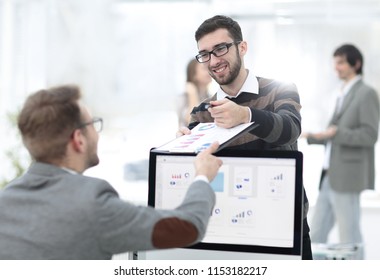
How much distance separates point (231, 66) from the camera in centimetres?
241

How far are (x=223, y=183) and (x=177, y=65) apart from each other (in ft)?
13.0

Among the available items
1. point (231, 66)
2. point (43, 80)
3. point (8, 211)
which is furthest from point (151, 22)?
point (8, 211)

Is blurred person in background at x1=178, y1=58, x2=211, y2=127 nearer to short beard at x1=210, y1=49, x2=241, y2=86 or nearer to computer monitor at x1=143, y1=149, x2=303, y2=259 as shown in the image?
short beard at x1=210, y1=49, x2=241, y2=86

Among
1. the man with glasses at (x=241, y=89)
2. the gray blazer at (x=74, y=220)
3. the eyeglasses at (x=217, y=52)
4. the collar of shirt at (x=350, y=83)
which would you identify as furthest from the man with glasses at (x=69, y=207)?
the collar of shirt at (x=350, y=83)

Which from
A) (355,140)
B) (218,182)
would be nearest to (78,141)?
(218,182)

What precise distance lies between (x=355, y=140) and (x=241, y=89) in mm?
2479

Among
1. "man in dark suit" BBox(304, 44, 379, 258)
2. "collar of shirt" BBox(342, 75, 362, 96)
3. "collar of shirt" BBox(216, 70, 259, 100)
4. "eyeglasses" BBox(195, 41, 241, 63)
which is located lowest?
"man in dark suit" BBox(304, 44, 379, 258)

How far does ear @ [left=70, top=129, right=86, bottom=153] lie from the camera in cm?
166

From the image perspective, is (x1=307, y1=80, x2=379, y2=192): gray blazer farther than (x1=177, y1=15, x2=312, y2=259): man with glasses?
Yes

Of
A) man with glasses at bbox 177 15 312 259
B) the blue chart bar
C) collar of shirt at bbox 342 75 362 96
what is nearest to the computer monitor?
the blue chart bar

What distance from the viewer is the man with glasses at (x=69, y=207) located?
5.17 feet

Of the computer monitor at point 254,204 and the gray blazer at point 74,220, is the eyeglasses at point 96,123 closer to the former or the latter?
the gray blazer at point 74,220

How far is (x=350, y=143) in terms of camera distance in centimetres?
473

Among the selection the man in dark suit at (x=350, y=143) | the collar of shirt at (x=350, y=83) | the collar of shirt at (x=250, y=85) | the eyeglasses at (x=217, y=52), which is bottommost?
the man in dark suit at (x=350, y=143)
